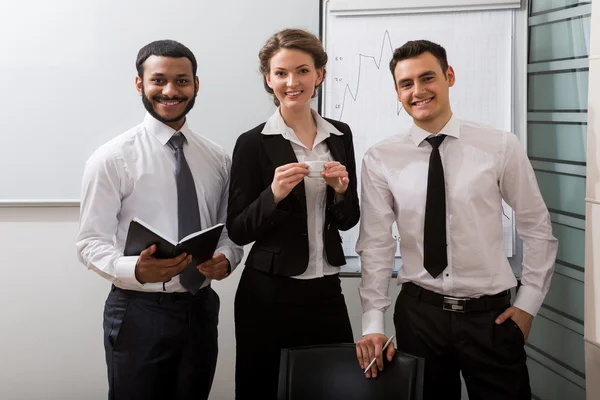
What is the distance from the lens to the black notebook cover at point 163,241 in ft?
5.36

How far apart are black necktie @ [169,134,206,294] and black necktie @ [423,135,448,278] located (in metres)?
0.74

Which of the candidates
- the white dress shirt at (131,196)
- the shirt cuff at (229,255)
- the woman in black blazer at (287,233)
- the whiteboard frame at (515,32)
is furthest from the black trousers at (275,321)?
the whiteboard frame at (515,32)

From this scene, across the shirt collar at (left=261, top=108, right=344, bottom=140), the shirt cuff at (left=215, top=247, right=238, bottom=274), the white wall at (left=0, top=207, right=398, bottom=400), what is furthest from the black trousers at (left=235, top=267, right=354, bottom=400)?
the white wall at (left=0, top=207, right=398, bottom=400)

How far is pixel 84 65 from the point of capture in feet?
8.71

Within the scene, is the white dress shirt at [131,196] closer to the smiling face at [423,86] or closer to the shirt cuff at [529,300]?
the smiling face at [423,86]

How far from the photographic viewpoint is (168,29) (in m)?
2.66

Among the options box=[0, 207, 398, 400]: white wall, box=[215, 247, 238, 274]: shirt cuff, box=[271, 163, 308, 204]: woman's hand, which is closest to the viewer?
box=[271, 163, 308, 204]: woman's hand

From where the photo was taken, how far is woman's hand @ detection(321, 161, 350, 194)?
68.1 inches

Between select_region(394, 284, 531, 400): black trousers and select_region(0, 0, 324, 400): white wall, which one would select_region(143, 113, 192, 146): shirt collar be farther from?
select_region(394, 284, 531, 400): black trousers

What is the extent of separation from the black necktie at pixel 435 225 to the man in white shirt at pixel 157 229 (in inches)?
26.4

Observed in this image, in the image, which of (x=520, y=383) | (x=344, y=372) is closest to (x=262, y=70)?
(x=344, y=372)

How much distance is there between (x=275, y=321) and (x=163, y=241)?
0.46m

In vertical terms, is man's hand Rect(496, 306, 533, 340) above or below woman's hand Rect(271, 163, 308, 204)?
below

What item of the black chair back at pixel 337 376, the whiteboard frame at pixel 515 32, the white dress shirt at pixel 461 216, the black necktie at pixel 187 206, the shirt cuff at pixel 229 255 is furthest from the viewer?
the whiteboard frame at pixel 515 32
